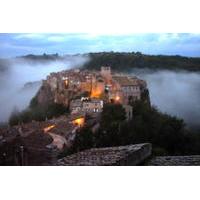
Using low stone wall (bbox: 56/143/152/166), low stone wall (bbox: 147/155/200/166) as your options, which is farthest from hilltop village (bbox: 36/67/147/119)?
low stone wall (bbox: 147/155/200/166)

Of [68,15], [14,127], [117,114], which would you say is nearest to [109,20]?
[68,15]

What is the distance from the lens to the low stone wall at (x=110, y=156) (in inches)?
217

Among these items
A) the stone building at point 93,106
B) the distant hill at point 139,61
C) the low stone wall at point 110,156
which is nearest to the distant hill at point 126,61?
the distant hill at point 139,61

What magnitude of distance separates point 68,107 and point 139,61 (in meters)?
0.66

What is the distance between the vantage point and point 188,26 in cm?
534

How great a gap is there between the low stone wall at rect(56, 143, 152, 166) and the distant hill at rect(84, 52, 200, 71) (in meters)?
0.62

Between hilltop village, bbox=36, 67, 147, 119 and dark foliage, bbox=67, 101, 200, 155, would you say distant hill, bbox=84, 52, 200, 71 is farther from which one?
dark foliage, bbox=67, 101, 200, 155

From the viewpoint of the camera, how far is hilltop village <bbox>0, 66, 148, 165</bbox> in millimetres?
5551

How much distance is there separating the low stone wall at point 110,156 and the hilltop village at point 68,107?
0.14m

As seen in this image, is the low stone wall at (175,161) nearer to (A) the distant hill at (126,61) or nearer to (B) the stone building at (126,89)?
(B) the stone building at (126,89)

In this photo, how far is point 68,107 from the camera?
220 inches

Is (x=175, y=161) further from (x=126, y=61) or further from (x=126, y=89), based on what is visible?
(x=126, y=61)

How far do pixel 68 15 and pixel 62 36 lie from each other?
0.73ft
